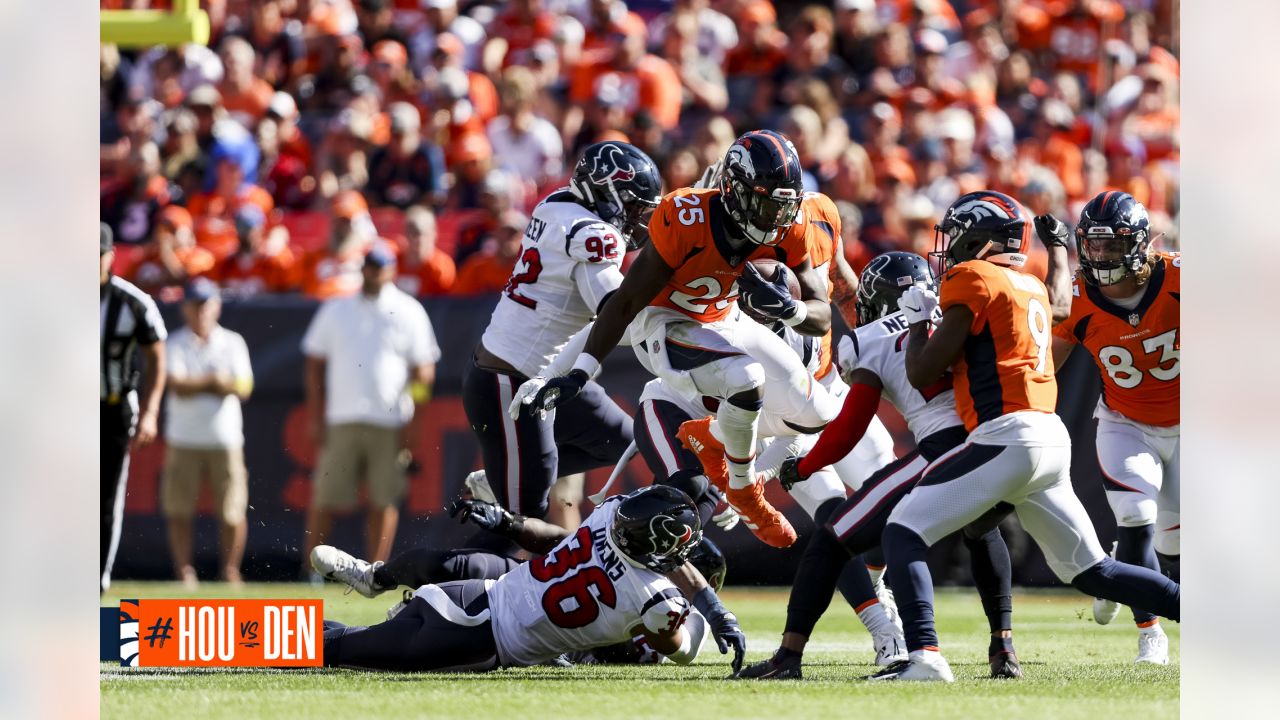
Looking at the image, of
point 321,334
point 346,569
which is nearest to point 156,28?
point 346,569

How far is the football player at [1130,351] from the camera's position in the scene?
650cm

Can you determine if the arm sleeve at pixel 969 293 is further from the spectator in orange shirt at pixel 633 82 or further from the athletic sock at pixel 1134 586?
the spectator in orange shirt at pixel 633 82

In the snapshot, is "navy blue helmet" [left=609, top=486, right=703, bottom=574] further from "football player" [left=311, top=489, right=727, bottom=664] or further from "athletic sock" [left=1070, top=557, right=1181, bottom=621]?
"athletic sock" [left=1070, top=557, right=1181, bottom=621]

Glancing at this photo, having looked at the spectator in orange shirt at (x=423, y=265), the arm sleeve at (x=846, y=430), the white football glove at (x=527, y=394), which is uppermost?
the spectator in orange shirt at (x=423, y=265)

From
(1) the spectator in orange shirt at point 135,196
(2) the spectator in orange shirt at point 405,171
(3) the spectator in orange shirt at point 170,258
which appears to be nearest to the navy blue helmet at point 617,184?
(3) the spectator in orange shirt at point 170,258

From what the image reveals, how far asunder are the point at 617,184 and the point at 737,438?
3.86 feet

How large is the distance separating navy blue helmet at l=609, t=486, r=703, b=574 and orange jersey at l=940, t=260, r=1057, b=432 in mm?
1007

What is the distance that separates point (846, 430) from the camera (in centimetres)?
577

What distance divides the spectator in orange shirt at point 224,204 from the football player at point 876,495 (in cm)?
645

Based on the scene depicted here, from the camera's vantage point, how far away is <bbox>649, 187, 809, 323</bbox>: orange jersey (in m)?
5.86

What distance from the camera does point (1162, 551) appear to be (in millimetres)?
7344
